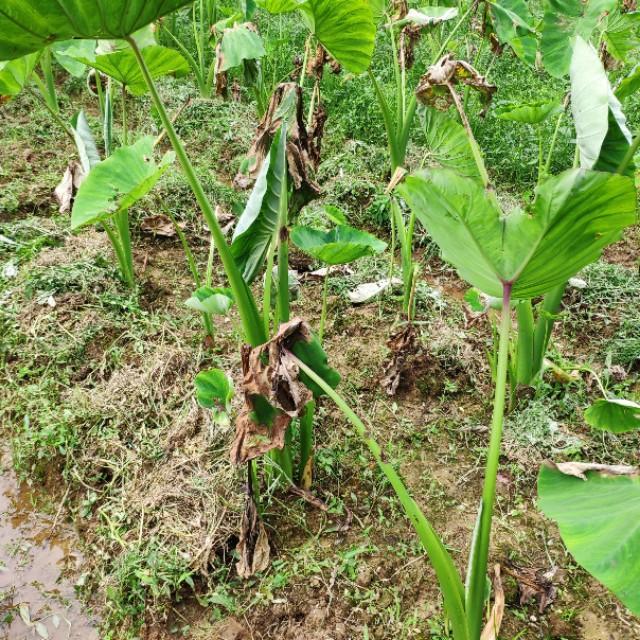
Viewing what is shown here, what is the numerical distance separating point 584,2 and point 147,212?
202 cm

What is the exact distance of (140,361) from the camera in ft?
6.25

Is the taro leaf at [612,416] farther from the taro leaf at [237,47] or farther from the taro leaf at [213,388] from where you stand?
the taro leaf at [237,47]

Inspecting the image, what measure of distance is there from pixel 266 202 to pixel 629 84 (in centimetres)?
100

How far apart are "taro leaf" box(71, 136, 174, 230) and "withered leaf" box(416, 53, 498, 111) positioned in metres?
0.70

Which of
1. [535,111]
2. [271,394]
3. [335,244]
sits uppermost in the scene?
[535,111]

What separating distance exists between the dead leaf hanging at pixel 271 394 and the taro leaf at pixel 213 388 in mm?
239

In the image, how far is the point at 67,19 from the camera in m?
0.82

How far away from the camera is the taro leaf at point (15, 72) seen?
1555mm

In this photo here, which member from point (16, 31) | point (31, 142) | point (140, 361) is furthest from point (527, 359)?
point (31, 142)

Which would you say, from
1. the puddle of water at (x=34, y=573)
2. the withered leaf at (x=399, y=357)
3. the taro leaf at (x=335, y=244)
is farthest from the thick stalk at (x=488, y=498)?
the puddle of water at (x=34, y=573)

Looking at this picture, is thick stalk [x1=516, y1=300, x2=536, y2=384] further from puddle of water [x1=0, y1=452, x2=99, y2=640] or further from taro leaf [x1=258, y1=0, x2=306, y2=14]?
taro leaf [x1=258, y1=0, x2=306, y2=14]

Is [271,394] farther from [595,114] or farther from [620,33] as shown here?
[620,33]

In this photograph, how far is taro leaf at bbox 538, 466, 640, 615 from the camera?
2.47 feet

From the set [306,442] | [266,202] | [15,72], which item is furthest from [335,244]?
[15,72]
